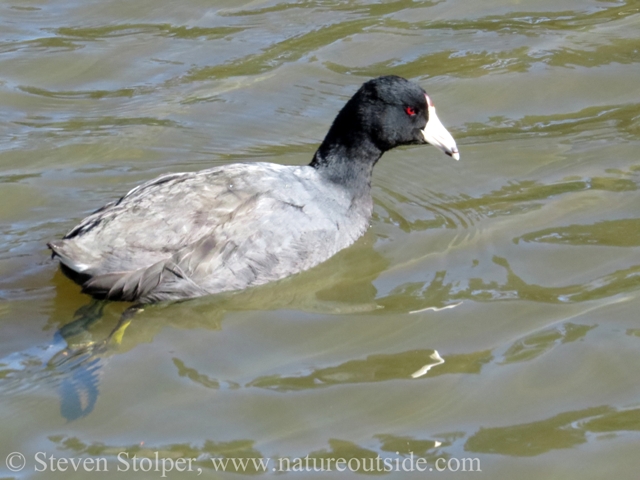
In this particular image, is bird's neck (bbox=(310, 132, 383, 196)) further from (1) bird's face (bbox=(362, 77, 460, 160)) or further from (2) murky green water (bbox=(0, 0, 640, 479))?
(2) murky green water (bbox=(0, 0, 640, 479))

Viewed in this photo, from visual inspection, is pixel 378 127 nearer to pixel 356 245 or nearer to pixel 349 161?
pixel 349 161

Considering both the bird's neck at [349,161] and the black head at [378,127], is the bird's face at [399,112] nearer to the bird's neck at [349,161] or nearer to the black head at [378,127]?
the black head at [378,127]

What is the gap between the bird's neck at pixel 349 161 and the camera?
6.02m

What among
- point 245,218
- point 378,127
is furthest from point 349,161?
point 245,218

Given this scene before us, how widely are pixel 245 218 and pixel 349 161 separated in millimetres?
970

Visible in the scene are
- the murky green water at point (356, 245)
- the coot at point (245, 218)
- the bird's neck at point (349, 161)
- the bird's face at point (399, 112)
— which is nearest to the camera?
the murky green water at point (356, 245)

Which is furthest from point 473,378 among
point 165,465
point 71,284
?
point 71,284

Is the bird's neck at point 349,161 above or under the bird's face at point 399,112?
under

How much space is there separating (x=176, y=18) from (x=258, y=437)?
5.37 meters

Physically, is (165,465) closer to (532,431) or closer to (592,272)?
(532,431)

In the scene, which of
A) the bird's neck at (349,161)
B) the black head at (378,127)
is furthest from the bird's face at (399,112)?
the bird's neck at (349,161)

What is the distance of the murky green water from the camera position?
4.21m

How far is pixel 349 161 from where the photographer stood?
19.9 feet

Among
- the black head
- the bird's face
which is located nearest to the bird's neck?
the black head
